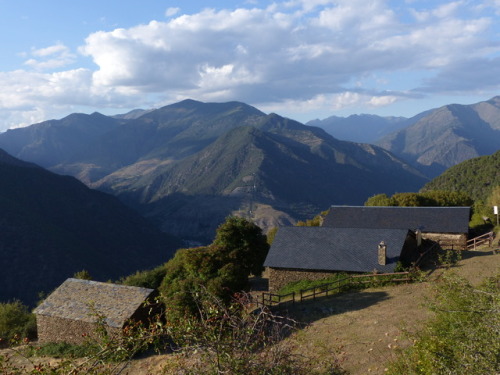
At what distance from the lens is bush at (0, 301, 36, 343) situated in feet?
105

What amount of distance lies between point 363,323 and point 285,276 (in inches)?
467

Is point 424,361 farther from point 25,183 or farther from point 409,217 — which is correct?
point 25,183

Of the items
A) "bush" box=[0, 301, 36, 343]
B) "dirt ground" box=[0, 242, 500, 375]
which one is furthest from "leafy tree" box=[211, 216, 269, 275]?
"bush" box=[0, 301, 36, 343]

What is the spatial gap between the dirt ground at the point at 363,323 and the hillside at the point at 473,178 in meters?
70.5

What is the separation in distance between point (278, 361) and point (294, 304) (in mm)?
20283

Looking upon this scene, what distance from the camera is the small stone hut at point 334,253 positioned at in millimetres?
30756

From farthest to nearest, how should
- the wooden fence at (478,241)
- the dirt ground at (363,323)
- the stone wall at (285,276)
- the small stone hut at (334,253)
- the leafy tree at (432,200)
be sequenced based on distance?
1. the leafy tree at (432,200)
2. the wooden fence at (478,241)
3. the stone wall at (285,276)
4. the small stone hut at (334,253)
5. the dirt ground at (363,323)

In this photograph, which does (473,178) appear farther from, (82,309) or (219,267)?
(82,309)

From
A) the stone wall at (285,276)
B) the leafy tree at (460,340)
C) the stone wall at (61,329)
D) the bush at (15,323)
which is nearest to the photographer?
the leafy tree at (460,340)

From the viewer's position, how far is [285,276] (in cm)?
3272

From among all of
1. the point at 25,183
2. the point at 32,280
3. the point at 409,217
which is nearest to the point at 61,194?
the point at 25,183

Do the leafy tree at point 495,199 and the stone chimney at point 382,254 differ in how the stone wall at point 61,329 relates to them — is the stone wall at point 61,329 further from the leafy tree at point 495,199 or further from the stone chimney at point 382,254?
the leafy tree at point 495,199

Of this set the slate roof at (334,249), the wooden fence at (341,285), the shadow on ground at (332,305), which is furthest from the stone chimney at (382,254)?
the shadow on ground at (332,305)

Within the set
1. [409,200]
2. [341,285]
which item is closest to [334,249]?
[341,285]
